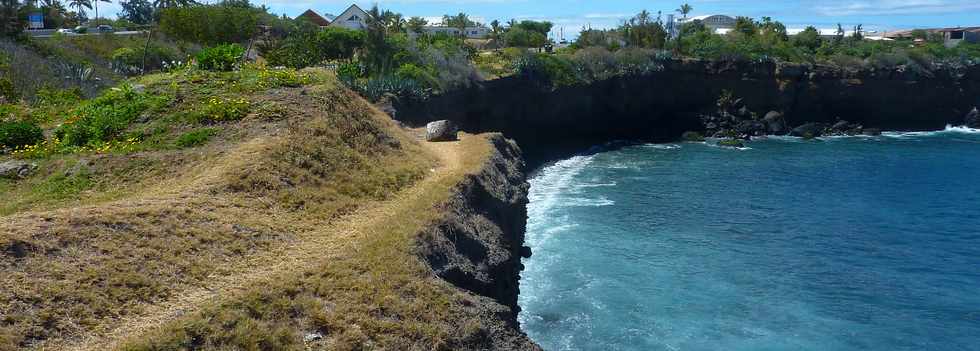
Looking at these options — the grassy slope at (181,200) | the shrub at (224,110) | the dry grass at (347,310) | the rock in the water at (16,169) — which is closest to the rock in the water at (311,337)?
the dry grass at (347,310)

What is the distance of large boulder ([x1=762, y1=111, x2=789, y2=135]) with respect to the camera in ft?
212

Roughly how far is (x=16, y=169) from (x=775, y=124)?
57.7 metres

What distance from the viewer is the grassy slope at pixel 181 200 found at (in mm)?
12391

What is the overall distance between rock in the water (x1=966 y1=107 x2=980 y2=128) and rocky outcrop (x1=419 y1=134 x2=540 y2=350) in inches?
2323

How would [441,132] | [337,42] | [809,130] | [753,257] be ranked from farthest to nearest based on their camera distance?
1. [809,130]
2. [337,42]
3. [441,132]
4. [753,257]

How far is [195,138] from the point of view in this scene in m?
21.5

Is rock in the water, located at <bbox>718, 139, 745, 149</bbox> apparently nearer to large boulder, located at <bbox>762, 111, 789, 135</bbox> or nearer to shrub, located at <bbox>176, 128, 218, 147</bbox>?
large boulder, located at <bbox>762, 111, 789, 135</bbox>

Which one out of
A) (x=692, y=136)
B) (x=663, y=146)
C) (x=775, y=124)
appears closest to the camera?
(x=663, y=146)

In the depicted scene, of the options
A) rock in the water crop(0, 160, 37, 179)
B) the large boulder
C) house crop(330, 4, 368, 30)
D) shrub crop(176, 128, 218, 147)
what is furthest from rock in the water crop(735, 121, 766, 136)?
rock in the water crop(0, 160, 37, 179)

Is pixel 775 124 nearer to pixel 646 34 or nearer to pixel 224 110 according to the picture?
pixel 646 34

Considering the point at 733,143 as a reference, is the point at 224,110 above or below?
above

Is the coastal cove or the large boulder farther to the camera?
the large boulder

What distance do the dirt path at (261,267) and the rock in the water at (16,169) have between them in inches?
199

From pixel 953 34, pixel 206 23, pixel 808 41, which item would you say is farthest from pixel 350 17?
pixel 953 34
